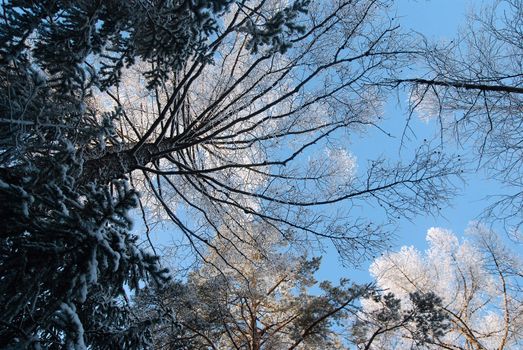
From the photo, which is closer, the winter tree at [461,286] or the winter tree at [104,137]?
the winter tree at [104,137]

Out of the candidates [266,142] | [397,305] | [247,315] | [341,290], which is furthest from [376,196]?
[247,315]

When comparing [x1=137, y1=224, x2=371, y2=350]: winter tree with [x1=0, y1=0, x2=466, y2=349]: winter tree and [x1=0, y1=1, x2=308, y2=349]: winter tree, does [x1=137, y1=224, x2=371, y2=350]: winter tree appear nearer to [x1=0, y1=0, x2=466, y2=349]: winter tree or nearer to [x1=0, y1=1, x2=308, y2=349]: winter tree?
[x1=0, y1=0, x2=466, y2=349]: winter tree

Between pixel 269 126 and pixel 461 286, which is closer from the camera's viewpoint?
pixel 269 126

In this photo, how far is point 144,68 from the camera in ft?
18.0

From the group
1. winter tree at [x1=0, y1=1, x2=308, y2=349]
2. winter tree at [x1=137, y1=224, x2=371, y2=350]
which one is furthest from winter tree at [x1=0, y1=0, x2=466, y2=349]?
winter tree at [x1=137, y1=224, x2=371, y2=350]

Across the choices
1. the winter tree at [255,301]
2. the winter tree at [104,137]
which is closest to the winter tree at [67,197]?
the winter tree at [104,137]

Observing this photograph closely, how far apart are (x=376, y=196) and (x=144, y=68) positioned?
3.41m

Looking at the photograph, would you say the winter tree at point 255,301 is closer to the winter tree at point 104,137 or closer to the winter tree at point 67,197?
the winter tree at point 104,137

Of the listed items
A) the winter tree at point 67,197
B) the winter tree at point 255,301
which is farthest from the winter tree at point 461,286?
the winter tree at point 67,197

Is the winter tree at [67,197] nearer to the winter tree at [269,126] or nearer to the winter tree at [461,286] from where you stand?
the winter tree at [269,126]

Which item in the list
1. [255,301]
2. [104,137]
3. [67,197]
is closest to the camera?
[67,197]

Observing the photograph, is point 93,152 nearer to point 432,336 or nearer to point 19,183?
point 19,183

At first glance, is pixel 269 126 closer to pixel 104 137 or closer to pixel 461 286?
pixel 104 137

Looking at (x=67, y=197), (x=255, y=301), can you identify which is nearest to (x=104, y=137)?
(x=67, y=197)
